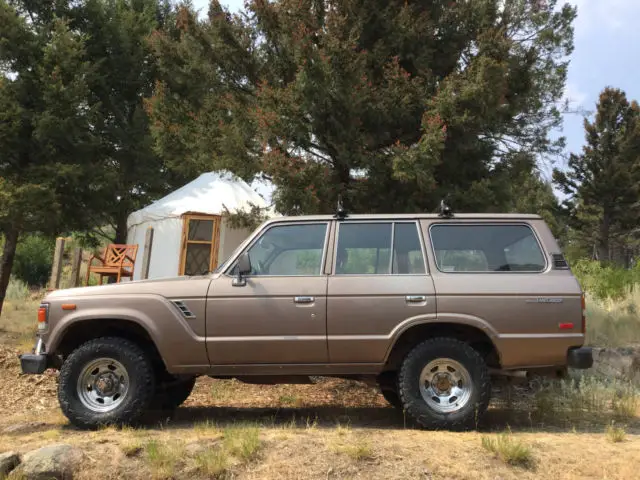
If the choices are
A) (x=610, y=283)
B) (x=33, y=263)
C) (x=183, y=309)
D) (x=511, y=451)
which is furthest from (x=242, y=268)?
(x=33, y=263)

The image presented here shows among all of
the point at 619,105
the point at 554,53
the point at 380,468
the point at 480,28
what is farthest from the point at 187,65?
the point at 619,105

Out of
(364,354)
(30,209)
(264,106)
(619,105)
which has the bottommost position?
(364,354)

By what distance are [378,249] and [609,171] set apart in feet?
92.4

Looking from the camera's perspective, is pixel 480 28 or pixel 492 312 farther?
pixel 480 28

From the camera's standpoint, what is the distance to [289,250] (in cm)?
531

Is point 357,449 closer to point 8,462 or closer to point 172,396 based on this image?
point 8,462

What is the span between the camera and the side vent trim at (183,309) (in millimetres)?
5039

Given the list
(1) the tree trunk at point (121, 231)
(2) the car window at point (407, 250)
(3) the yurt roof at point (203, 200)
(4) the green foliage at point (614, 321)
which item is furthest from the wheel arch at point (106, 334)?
(1) the tree trunk at point (121, 231)

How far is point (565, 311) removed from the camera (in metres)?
4.85

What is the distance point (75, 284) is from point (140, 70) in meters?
5.94

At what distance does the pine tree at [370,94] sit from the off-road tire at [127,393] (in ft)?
11.5

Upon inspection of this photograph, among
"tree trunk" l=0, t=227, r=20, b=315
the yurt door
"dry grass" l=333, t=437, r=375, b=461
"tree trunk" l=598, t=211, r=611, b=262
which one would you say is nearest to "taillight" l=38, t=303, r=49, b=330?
"dry grass" l=333, t=437, r=375, b=461

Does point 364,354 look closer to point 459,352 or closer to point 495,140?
point 459,352

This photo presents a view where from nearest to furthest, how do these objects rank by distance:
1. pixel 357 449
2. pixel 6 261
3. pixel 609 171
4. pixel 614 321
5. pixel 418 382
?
pixel 357 449 < pixel 418 382 < pixel 614 321 < pixel 6 261 < pixel 609 171
